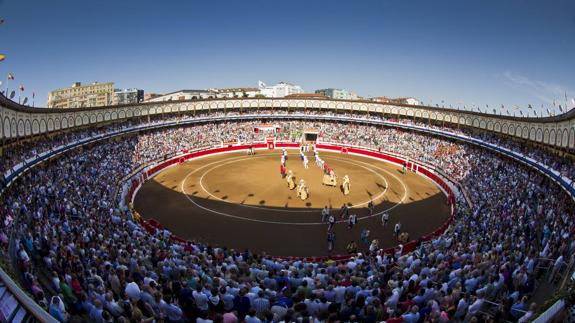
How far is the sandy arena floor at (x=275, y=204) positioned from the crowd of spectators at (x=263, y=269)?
4741 millimetres

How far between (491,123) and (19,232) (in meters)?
47.3

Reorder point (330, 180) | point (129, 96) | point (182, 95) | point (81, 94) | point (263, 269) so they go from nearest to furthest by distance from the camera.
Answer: point (263, 269) → point (330, 180) → point (182, 95) → point (129, 96) → point (81, 94)

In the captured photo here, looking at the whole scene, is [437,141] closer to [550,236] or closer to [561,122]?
[561,122]

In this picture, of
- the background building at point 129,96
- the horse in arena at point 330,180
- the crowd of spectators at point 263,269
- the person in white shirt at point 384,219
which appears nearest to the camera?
the crowd of spectators at point 263,269

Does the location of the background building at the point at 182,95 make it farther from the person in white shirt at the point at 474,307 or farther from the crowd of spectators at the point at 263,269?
the person in white shirt at the point at 474,307

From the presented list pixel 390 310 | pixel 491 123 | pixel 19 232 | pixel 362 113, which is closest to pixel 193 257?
pixel 19 232

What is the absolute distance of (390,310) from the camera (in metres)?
10.2

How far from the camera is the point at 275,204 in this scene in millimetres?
31844

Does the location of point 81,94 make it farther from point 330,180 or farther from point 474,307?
point 474,307

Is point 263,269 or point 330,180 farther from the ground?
point 330,180

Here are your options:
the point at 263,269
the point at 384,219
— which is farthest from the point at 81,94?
the point at 263,269

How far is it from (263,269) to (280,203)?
17894mm

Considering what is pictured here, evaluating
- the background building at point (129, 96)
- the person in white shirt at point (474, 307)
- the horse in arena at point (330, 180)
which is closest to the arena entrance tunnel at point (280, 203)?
the horse in arena at point (330, 180)

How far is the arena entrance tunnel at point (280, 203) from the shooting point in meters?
24.8
